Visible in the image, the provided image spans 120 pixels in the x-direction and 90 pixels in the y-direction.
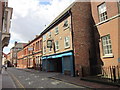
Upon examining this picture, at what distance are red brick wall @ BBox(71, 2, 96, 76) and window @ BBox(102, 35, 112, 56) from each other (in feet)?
8.26

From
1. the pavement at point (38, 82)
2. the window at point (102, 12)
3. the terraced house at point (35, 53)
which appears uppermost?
the window at point (102, 12)

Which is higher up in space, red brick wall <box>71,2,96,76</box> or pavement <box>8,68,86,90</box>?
red brick wall <box>71,2,96,76</box>

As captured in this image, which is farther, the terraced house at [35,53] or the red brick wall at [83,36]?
the terraced house at [35,53]

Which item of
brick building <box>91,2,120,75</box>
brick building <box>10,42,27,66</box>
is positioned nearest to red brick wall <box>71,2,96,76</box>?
brick building <box>91,2,120,75</box>

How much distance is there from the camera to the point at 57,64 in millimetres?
25422

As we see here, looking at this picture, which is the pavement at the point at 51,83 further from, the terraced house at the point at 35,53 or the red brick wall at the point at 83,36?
the terraced house at the point at 35,53

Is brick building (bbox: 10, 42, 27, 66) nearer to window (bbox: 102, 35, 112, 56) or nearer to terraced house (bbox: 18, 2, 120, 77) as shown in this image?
terraced house (bbox: 18, 2, 120, 77)

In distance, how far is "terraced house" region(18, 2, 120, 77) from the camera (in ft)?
46.5

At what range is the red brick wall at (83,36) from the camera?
1698cm

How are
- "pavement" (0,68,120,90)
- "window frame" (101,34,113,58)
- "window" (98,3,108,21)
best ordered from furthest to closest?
"window" (98,3,108,21) → "window frame" (101,34,113,58) → "pavement" (0,68,120,90)

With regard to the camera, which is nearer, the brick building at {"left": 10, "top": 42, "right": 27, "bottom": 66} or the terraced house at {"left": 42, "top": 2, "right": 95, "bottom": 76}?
the terraced house at {"left": 42, "top": 2, "right": 95, "bottom": 76}

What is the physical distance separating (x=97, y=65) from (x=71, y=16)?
671 cm

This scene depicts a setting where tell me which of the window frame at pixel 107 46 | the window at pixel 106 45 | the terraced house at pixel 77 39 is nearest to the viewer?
the window frame at pixel 107 46

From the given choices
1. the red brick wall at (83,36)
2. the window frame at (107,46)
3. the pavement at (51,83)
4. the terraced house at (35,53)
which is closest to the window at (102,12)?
the window frame at (107,46)
